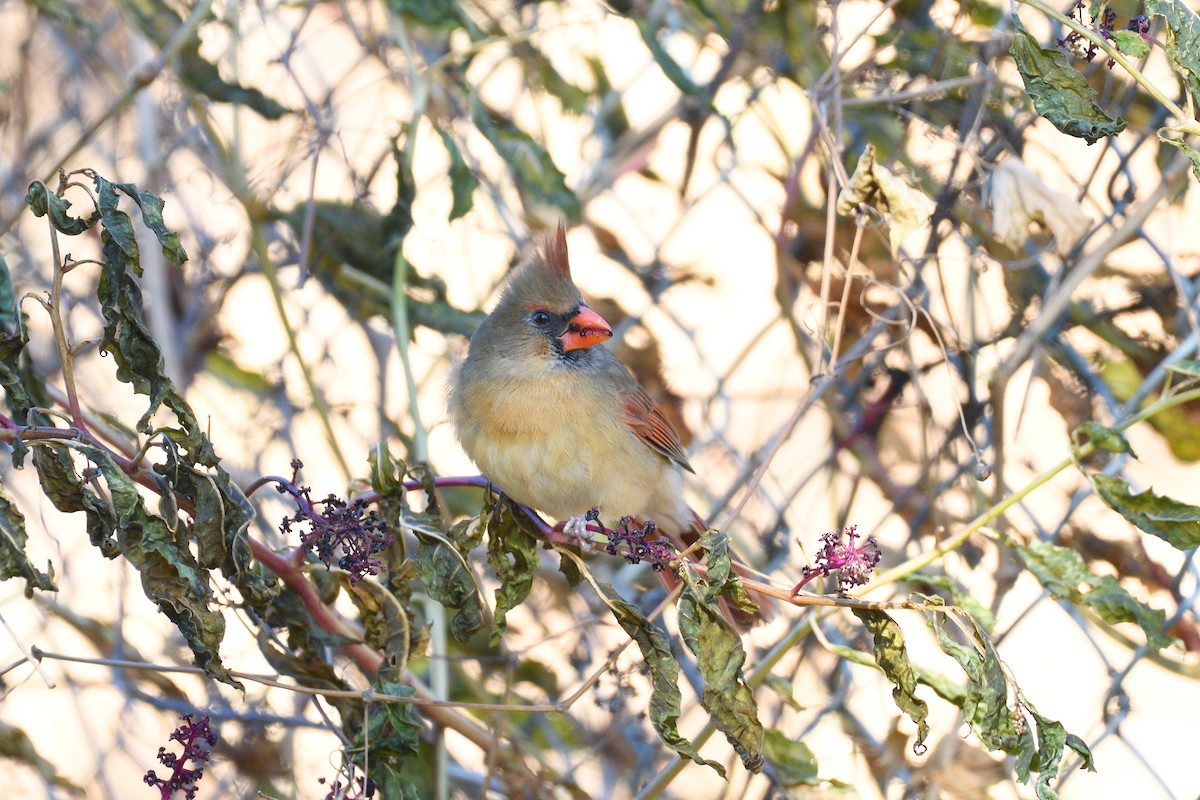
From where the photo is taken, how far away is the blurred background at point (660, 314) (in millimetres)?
2455

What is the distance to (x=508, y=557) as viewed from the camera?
1.98m

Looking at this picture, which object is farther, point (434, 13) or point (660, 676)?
point (434, 13)

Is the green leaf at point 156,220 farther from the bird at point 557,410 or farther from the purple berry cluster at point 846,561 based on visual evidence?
the bird at point 557,410

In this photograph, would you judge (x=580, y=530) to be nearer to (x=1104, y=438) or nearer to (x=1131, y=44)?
(x=1104, y=438)

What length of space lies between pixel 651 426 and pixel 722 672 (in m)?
1.28

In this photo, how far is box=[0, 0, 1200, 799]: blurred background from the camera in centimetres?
246

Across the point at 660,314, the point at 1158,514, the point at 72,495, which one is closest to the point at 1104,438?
the point at 1158,514

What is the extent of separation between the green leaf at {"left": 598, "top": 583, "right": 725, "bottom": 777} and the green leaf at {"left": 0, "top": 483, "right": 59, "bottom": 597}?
0.68 meters

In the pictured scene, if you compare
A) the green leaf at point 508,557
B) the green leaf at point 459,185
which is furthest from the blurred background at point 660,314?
the green leaf at point 508,557

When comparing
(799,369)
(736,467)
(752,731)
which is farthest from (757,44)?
(752,731)

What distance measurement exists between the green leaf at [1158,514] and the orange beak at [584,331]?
4.03 feet

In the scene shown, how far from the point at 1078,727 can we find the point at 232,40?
2.62 m

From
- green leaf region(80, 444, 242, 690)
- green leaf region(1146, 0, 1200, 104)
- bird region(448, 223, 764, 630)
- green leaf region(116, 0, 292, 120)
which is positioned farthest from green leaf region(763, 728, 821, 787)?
green leaf region(116, 0, 292, 120)

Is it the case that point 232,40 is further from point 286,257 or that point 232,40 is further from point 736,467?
point 736,467
